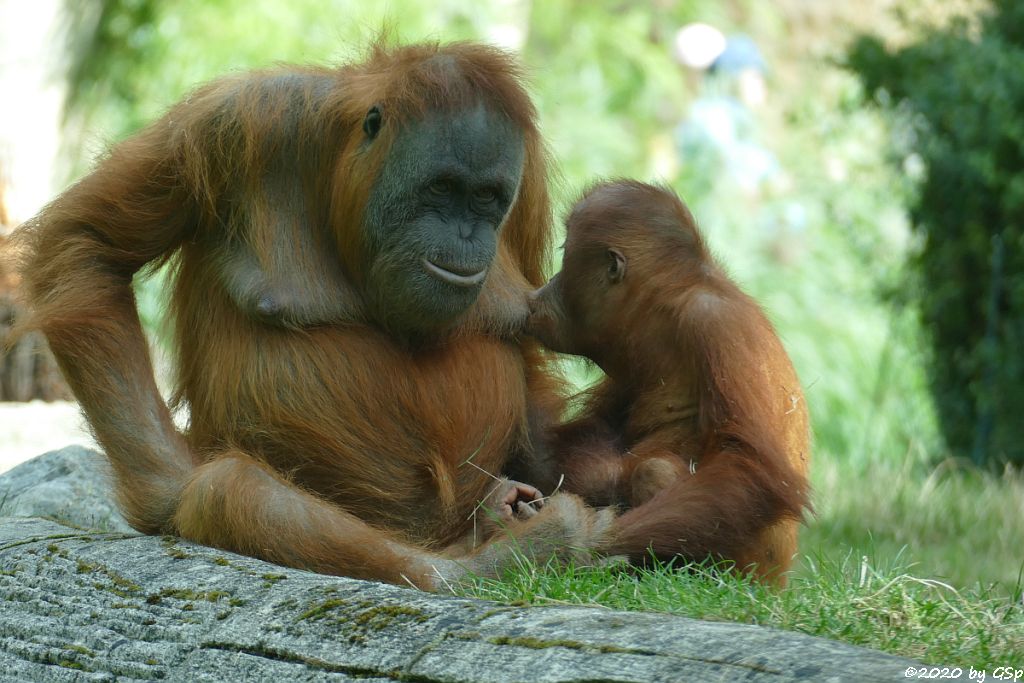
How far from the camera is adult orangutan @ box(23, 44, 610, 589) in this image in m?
3.18

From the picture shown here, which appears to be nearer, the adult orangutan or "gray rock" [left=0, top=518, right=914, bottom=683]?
"gray rock" [left=0, top=518, right=914, bottom=683]

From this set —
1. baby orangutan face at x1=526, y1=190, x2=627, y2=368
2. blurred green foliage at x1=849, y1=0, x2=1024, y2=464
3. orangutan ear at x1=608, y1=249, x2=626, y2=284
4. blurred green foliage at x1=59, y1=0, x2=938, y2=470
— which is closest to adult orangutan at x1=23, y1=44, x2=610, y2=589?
baby orangutan face at x1=526, y1=190, x2=627, y2=368

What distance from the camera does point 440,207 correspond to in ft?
10.6

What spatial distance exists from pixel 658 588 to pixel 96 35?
414 inches

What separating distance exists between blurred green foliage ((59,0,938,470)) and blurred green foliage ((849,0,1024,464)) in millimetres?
309

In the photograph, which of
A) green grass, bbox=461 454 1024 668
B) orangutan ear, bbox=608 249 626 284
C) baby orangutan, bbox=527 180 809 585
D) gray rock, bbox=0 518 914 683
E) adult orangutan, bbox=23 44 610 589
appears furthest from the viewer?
orangutan ear, bbox=608 249 626 284

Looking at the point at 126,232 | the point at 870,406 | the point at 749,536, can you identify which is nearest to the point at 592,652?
the point at 749,536

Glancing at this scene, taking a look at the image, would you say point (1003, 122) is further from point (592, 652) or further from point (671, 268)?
point (592, 652)

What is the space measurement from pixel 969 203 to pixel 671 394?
399cm

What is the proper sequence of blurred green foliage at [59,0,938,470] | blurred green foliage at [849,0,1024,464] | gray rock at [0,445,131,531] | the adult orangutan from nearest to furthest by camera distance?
the adult orangutan → gray rock at [0,445,131,531] → blurred green foliage at [849,0,1024,464] → blurred green foliage at [59,0,938,470]

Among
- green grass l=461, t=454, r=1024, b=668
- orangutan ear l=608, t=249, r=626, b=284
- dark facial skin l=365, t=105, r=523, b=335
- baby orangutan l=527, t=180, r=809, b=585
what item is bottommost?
green grass l=461, t=454, r=1024, b=668

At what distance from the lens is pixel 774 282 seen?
12.1 metres

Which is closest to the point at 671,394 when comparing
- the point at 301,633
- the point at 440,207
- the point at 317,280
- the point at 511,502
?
the point at 511,502

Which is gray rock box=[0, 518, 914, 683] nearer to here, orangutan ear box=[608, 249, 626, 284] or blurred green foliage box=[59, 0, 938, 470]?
orangutan ear box=[608, 249, 626, 284]
